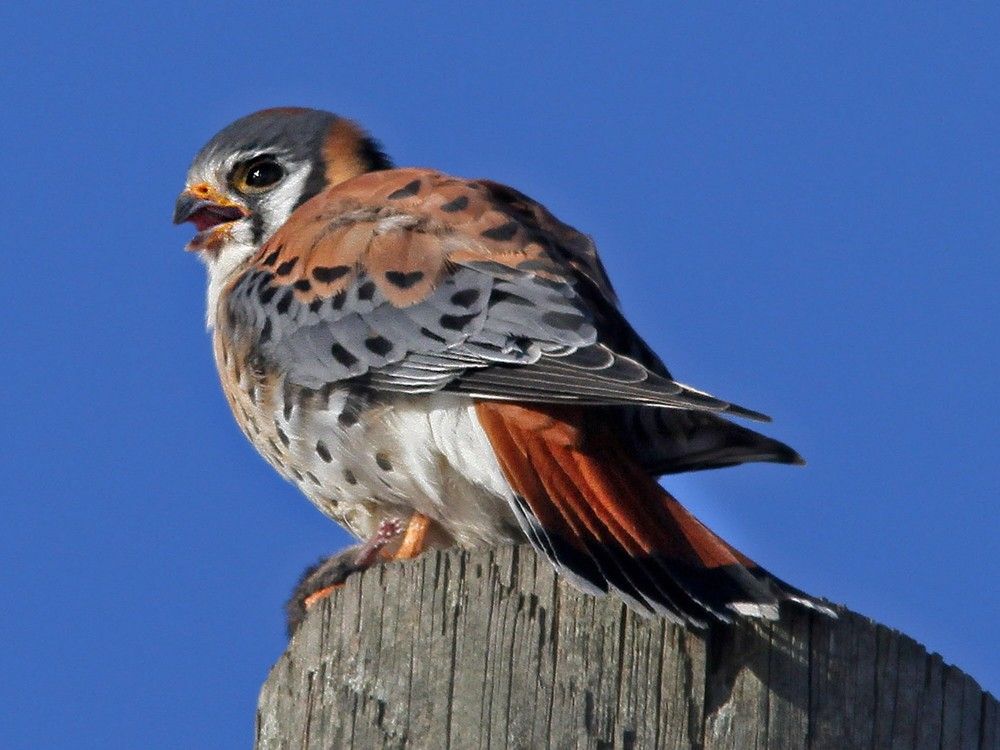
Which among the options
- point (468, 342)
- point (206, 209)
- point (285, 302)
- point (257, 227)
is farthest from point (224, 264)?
point (468, 342)

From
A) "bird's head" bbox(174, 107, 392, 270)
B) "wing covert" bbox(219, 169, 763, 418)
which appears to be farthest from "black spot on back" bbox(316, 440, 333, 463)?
"bird's head" bbox(174, 107, 392, 270)

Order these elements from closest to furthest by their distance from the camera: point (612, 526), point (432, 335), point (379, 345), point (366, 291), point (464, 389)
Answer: point (612, 526)
point (464, 389)
point (432, 335)
point (379, 345)
point (366, 291)

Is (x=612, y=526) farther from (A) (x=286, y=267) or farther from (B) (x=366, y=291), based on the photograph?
(A) (x=286, y=267)

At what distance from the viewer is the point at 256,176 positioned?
5.10m

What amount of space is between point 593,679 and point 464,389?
1195 mm

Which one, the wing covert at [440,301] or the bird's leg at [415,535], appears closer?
the wing covert at [440,301]

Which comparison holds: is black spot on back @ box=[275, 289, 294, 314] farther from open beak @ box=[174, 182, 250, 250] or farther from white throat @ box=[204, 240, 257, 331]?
open beak @ box=[174, 182, 250, 250]

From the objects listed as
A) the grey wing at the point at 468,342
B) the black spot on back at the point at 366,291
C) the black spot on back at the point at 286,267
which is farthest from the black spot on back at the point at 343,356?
the black spot on back at the point at 286,267

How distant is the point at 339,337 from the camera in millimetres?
3838

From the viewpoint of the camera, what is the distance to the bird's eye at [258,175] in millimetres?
5074

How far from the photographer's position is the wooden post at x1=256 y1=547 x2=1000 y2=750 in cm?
244

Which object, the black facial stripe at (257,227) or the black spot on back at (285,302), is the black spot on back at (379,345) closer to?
the black spot on back at (285,302)

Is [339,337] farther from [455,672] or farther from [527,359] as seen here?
[455,672]

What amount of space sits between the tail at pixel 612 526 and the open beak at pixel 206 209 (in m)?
1.82
